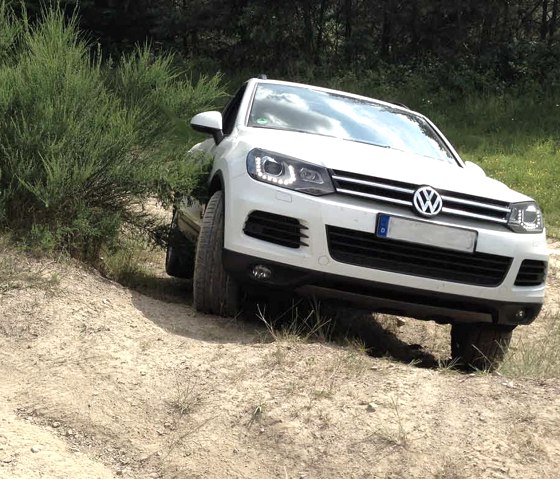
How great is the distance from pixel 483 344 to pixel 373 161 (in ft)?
4.54

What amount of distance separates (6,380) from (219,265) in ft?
4.56

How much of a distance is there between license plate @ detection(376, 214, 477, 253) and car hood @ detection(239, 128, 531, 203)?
254 mm

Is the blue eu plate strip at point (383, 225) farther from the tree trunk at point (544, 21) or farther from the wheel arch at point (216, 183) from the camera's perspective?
the tree trunk at point (544, 21)

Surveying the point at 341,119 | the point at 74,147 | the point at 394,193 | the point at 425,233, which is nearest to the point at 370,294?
the point at 425,233

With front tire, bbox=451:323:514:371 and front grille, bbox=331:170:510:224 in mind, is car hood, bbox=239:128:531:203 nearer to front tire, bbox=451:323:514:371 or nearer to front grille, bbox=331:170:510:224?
front grille, bbox=331:170:510:224

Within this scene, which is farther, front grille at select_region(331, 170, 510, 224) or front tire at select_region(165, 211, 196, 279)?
front tire at select_region(165, 211, 196, 279)

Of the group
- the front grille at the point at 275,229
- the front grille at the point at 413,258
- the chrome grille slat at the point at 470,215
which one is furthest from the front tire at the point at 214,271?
the chrome grille slat at the point at 470,215

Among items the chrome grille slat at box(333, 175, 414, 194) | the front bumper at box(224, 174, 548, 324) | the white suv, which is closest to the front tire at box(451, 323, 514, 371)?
the white suv

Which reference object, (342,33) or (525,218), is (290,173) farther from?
(342,33)

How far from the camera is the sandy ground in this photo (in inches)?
113

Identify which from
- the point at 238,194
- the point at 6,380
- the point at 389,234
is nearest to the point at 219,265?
the point at 238,194

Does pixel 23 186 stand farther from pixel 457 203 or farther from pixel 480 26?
pixel 480 26

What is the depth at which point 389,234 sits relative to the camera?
158 inches

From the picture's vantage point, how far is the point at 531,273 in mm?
4375
